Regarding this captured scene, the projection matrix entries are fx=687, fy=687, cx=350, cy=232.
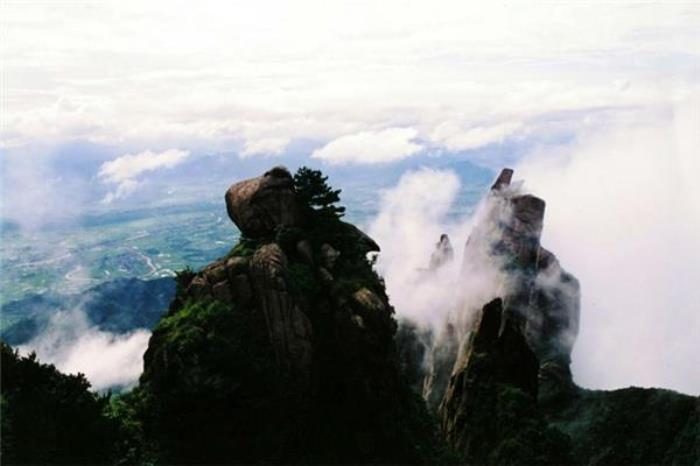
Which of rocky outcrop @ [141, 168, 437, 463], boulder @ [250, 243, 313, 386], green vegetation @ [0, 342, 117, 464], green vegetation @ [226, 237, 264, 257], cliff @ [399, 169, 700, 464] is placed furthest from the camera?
cliff @ [399, 169, 700, 464]

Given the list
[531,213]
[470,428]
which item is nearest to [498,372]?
[470,428]

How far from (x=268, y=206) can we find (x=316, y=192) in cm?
370

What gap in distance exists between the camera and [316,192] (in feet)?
168

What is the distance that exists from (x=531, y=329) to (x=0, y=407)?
86.4m

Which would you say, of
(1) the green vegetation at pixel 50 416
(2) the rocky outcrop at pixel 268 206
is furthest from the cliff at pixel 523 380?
(1) the green vegetation at pixel 50 416

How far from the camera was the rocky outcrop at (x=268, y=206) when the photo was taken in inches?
1982

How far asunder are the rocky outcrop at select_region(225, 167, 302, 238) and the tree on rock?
65 cm

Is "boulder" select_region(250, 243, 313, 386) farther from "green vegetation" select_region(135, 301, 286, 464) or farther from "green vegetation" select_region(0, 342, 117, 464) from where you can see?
"green vegetation" select_region(0, 342, 117, 464)

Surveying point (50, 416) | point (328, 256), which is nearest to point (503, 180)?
point (328, 256)

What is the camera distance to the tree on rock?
5081 centimetres

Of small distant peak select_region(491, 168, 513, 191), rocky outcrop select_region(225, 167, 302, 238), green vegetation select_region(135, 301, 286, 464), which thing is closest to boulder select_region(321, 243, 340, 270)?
rocky outcrop select_region(225, 167, 302, 238)

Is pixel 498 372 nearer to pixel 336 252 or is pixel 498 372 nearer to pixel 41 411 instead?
A: pixel 336 252

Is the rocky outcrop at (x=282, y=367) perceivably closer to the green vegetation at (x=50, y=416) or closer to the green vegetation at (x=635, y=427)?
the green vegetation at (x=50, y=416)

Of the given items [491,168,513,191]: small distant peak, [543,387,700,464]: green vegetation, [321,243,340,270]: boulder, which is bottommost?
[543,387,700,464]: green vegetation
